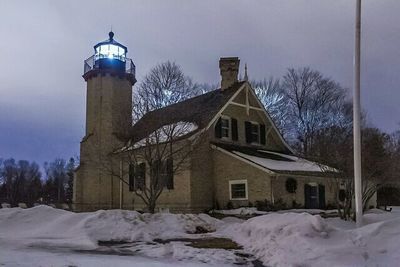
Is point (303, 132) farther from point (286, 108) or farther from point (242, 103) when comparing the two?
point (242, 103)

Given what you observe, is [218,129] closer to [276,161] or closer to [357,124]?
[276,161]

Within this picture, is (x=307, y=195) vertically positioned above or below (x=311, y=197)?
above

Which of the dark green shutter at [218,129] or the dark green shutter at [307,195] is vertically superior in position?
the dark green shutter at [218,129]

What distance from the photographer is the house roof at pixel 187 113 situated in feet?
74.8

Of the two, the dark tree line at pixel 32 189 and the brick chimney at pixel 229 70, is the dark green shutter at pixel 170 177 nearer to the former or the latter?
the brick chimney at pixel 229 70

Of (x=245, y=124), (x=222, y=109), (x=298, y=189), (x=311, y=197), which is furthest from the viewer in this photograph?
(x=245, y=124)

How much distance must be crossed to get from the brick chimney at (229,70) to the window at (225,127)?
3180mm

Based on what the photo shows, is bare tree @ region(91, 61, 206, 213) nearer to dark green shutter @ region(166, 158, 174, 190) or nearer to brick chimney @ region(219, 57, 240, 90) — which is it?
dark green shutter @ region(166, 158, 174, 190)

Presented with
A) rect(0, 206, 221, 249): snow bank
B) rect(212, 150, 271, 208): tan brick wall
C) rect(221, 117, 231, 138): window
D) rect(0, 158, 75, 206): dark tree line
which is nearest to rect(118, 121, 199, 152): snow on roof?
rect(212, 150, 271, 208): tan brick wall

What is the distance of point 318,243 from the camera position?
11.0 m

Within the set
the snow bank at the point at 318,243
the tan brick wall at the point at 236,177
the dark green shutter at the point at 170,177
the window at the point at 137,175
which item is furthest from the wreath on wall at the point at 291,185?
the snow bank at the point at 318,243

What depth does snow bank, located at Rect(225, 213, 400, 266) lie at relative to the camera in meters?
9.97

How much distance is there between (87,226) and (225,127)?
1460 centimetres

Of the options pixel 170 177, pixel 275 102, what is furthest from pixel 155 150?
pixel 275 102
